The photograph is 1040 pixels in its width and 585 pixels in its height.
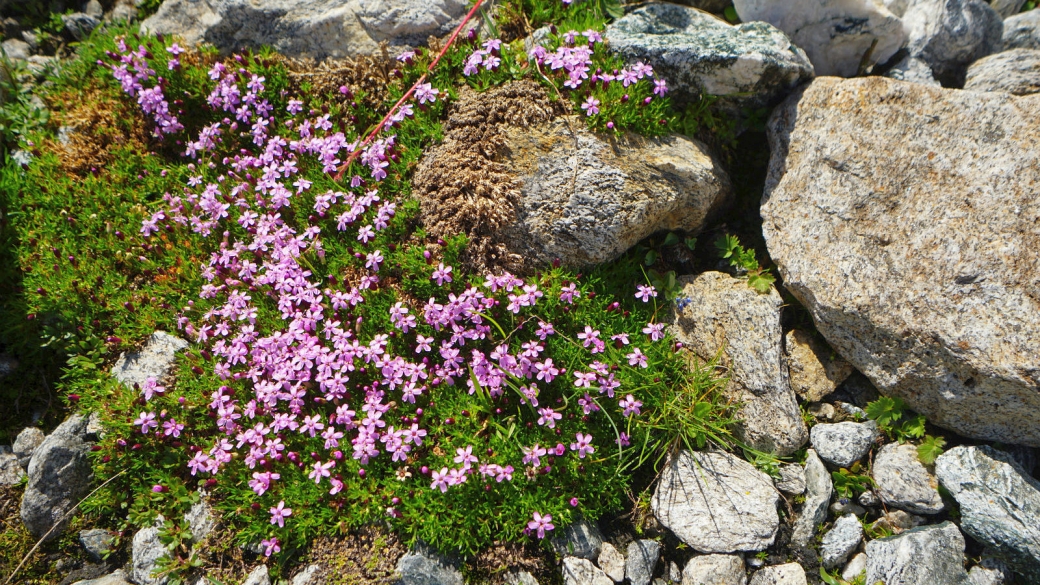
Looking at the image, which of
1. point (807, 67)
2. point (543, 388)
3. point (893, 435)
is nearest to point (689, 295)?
point (543, 388)

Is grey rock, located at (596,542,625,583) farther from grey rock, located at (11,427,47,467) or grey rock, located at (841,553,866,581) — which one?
grey rock, located at (11,427,47,467)

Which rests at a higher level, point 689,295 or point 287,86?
point 287,86

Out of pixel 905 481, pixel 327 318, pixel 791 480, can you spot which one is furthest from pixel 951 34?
pixel 327 318

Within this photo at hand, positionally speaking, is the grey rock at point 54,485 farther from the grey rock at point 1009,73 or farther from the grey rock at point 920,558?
the grey rock at point 1009,73

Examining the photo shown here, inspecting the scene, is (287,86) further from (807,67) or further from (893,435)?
(893,435)

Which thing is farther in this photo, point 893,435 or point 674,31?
point 674,31

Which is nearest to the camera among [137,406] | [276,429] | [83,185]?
[276,429]

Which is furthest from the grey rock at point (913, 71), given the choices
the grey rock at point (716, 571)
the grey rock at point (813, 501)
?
the grey rock at point (716, 571)

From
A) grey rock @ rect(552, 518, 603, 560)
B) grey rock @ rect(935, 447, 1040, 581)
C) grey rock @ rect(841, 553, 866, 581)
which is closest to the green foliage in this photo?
grey rock @ rect(935, 447, 1040, 581)
